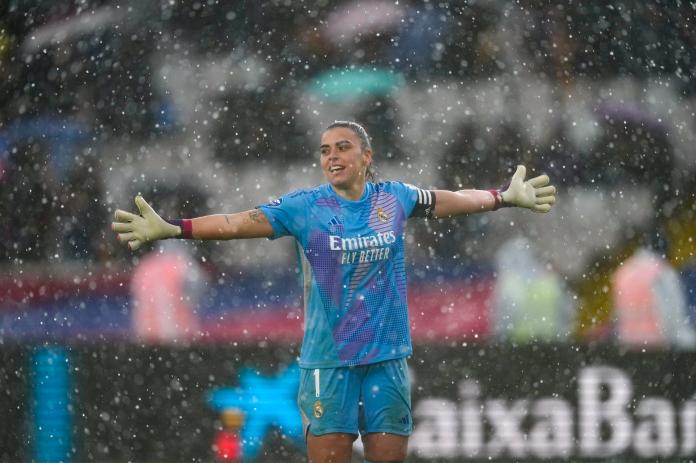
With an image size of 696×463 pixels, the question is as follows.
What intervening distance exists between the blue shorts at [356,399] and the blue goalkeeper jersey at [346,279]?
4 centimetres

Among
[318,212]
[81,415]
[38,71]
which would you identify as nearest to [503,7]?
[318,212]

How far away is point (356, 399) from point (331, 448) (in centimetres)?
16

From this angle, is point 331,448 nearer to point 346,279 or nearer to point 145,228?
point 346,279

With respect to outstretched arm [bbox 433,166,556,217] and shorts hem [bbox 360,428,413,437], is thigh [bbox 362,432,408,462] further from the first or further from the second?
outstretched arm [bbox 433,166,556,217]

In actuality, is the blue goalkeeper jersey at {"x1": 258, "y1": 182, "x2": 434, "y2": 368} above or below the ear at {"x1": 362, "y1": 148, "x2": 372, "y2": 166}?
below

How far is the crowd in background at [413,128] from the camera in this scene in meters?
4.28

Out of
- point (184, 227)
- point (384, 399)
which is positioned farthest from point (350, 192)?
point (384, 399)

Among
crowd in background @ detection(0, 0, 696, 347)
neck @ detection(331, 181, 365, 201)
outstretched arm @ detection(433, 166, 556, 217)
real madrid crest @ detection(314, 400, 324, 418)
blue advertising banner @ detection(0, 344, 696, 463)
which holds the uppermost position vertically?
crowd in background @ detection(0, 0, 696, 347)

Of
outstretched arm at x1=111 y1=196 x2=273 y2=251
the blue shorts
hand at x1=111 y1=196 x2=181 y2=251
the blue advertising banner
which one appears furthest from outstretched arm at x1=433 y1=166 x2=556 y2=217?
the blue advertising banner

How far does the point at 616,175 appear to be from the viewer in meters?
4.38

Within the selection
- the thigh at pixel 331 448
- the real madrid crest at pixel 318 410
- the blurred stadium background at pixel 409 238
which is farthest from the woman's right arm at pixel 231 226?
the blurred stadium background at pixel 409 238

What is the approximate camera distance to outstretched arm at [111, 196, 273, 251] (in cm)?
295

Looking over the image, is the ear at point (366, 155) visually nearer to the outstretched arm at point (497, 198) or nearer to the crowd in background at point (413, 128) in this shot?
the outstretched arm at point (497, 198)

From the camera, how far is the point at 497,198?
3.43 metres
